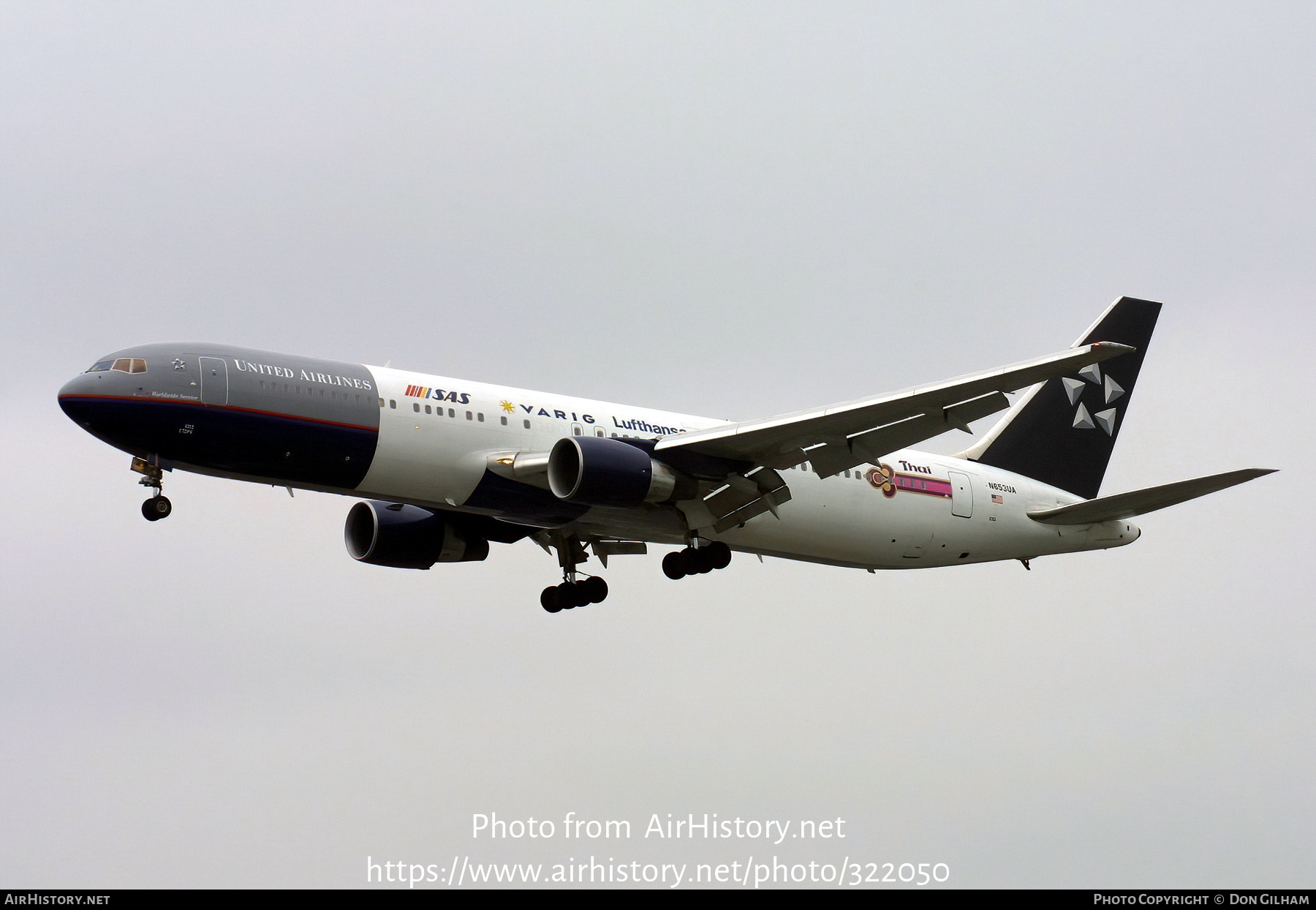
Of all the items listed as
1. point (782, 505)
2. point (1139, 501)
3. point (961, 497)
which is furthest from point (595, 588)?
point (1139, 501)

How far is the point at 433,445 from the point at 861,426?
9.31 meters

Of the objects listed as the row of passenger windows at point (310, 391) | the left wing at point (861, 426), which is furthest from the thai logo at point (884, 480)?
the row of passenger windows at point (310, 391)

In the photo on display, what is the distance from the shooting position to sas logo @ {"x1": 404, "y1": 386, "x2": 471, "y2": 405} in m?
33.7

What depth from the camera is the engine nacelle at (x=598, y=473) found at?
33.0 meters

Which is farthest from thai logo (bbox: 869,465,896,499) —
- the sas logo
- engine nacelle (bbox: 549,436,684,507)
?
the sas logo

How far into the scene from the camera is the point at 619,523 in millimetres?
36594

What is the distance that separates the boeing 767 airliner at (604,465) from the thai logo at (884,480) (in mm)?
41

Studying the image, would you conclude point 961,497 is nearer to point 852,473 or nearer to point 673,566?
point 852,473

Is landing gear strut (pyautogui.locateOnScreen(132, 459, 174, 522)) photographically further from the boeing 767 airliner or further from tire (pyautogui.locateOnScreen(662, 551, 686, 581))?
tire (pyautogui.locateOnScreen(662, 551, 686, 581))

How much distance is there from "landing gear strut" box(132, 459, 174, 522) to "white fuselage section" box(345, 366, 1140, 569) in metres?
3.97

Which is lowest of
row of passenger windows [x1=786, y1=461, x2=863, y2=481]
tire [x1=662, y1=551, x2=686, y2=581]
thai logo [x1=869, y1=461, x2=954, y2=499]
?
tire [x1=662, y1=551, x2=686, y2=581]

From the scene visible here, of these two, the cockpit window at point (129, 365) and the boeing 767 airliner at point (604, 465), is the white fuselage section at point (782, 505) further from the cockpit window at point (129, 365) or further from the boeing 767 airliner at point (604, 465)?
the cockpit window at point (129, 365)

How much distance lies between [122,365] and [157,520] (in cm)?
336

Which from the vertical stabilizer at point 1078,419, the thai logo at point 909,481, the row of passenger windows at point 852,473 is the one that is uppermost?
the vertical stabilizer at point 1078,419
